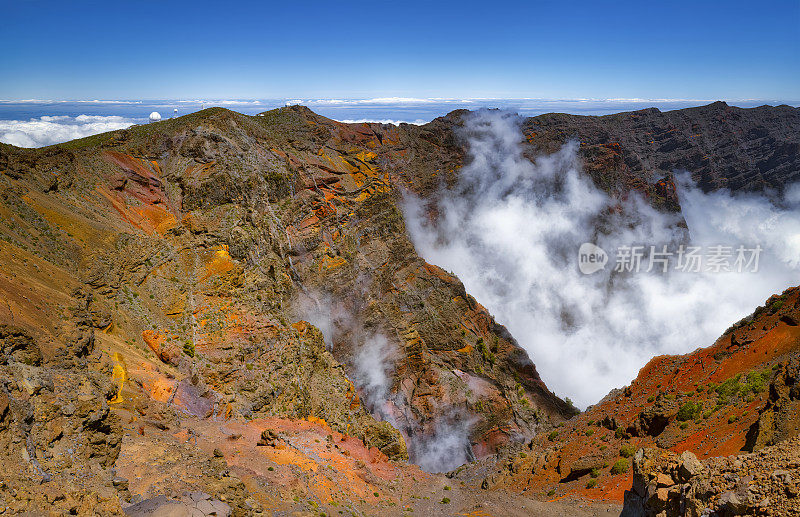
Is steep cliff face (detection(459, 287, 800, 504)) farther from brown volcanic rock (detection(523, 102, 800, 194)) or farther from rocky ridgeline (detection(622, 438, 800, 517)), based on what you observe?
brown volcanic rock (detection(523, 102, 800, 194))

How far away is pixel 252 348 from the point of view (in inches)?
1287

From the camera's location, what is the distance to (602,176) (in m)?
119

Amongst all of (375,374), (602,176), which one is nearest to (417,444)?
(375,374)

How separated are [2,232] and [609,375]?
107 m

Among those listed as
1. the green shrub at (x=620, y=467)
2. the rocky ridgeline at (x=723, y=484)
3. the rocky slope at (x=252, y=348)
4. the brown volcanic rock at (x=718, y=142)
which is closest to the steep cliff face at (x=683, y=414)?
the green shrub at (x=620, y=467)

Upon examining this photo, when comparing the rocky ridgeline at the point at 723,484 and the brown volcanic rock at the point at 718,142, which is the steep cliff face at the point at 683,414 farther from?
the brown volcanic rock at the point at 718,142

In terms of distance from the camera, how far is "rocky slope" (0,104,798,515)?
14.3 metres

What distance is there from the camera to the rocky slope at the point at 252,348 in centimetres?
1434

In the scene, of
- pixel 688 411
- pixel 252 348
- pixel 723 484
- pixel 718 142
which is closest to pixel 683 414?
pixel 688 411

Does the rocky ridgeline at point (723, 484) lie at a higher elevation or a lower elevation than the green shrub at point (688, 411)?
Result: higher

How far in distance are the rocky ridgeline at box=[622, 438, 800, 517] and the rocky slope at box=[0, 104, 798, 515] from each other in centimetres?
446

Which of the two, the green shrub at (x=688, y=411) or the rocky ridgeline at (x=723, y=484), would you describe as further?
the green shrub at (x=688, y=411)

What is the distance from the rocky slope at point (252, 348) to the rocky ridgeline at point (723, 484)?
446 cm

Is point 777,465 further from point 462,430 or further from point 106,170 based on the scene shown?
point 106,170
